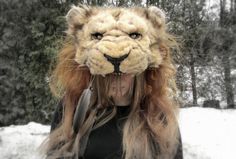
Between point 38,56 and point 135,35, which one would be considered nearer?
point 135,35

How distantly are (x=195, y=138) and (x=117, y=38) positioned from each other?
3.62m

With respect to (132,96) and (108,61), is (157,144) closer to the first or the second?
(132,96)

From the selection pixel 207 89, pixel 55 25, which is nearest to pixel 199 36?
pixel 207 89

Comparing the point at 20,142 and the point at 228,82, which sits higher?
the point at 228,82

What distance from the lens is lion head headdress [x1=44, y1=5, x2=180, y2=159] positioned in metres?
1.93

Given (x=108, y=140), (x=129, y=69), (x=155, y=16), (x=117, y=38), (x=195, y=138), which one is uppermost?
(x=155, y=16)

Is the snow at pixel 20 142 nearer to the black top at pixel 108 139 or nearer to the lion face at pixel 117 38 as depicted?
the black top at pixel 108 139

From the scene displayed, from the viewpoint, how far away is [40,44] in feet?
22.5

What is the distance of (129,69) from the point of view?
192 cm

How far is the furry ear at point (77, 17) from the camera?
81.3 inches

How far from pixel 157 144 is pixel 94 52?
0.50 metres

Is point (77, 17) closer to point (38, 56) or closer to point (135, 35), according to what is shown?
point (135, 35)

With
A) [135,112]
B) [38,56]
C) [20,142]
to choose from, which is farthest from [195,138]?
[135,112]

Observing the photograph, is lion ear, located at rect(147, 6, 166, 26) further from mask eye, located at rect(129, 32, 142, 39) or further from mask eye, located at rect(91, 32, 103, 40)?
mask eye, located at rect(91, 32, 103, 40)
